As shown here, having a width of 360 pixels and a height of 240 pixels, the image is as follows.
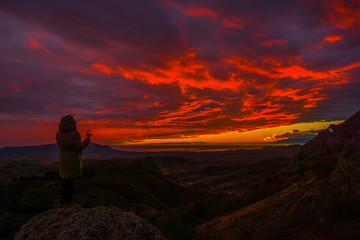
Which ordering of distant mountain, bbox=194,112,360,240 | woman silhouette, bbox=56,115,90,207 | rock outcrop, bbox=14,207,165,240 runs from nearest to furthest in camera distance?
1. rock outcrop, bbox=14,207,165,240
2. distant mountain, bbox=194,112,360,240
3. woman silhouette, bbox=56,115,90,207

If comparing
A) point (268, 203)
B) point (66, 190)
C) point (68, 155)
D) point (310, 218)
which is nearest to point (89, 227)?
point (66, 190)

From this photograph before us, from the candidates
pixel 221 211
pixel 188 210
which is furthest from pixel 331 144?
pixel 188 210

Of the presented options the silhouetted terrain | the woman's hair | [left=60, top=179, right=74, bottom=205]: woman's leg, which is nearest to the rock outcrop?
[left=60, top=179, right=74, bottom=205]: woman's leg

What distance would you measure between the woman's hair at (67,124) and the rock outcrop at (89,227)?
303cm

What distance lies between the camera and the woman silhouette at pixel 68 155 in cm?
793

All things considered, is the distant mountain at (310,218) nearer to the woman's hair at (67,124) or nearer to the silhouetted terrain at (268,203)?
the silhouetted terrain at (268,203)

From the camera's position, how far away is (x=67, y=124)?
26.9 feet

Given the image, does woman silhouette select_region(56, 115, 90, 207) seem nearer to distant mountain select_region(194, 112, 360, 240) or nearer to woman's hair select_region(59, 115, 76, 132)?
woman's hair select_region(59, 115, 76, 132)

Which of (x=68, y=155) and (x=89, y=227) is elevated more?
(x=68, y=155)

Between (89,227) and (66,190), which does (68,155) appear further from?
(89,227)

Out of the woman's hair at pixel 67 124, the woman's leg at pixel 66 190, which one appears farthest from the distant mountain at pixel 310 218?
the woman's hair at pixel 67 124

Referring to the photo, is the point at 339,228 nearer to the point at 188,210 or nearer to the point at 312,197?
the point at 312,197

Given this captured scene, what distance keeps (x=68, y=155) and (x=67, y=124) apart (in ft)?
3.94

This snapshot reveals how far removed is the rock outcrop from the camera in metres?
5.92
